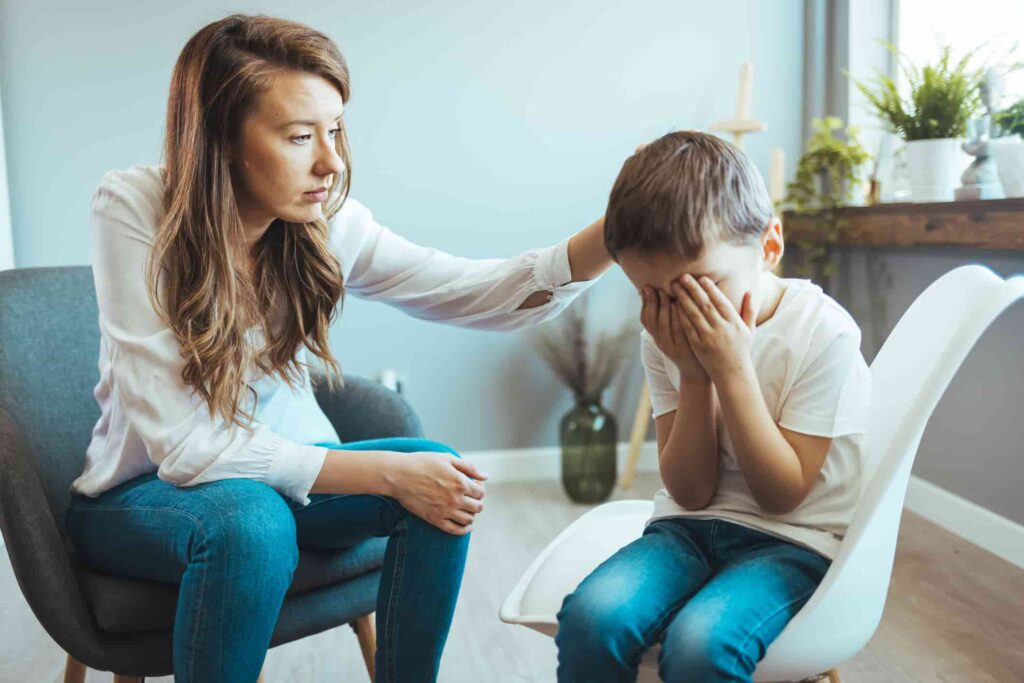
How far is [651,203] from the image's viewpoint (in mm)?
1016

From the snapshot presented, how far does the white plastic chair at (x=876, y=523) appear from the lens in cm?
97

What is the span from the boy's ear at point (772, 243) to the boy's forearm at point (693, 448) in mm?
157

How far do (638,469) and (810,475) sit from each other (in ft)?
7.56

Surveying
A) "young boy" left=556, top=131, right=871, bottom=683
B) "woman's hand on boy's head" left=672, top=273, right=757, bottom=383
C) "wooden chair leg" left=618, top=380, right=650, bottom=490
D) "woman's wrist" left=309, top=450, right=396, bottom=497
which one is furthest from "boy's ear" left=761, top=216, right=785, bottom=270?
"wooden chair leg" left=618, top=380, right=650, bottom=490

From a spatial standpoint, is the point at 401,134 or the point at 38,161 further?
the point at 401,134

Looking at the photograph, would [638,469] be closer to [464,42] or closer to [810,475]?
[464,42]

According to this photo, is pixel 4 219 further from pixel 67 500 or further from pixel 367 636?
pixel 367 636

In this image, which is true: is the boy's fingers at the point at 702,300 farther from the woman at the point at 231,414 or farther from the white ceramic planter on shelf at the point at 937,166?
the white ceramic planter on shelf at the point at 937,166

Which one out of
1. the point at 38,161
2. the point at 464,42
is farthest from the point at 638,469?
the point at 38,161

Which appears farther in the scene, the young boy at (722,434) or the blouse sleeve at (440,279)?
the blouse sleeve at (440,279)

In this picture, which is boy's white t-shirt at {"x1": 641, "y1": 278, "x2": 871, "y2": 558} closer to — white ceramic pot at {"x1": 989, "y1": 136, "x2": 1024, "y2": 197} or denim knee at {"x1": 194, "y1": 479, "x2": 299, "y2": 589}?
denim knee at {"x1": 194, "y1": 479, "x2": 299, "y2": 589}

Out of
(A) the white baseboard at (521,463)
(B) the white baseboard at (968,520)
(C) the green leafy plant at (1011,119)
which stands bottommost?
(A) the white baseboard at (521,463)

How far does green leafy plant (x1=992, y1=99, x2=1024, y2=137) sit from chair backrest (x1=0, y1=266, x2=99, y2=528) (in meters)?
1.95

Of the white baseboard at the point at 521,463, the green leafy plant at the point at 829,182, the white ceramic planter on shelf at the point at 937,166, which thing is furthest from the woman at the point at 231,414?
Result: the white baseboard at the point at 521,463
